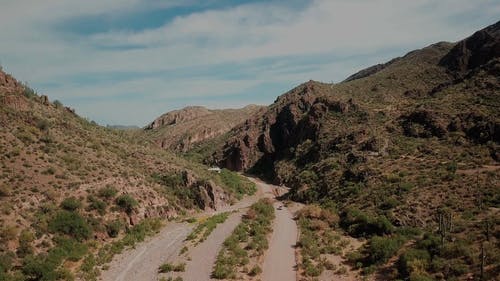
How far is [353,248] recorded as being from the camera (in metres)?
33.0

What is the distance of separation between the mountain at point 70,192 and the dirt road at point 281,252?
41.2 feet

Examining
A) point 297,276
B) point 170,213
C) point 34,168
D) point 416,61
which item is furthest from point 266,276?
point 416,61

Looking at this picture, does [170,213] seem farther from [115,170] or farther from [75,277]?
[75,277]

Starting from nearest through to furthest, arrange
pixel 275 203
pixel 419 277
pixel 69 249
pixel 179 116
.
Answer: pixel 419 277 < pixel 69 249 < pixel 275 203 < pixel 179 116

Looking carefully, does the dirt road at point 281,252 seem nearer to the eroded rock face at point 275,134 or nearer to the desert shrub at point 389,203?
the desert shrub at point 389,203

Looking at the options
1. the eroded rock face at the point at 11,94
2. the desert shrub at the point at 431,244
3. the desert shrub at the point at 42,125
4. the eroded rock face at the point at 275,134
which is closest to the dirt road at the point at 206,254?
the desert shrub at the point at 431,244

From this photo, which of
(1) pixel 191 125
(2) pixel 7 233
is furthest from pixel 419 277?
(1) pixel 191 125

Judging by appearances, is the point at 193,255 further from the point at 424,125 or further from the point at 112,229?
the point at 424,125

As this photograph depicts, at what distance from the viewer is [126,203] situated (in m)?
41.7

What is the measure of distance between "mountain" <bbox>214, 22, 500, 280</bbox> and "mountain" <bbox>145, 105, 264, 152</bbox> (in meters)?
26.3

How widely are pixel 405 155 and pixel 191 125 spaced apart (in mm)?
103774

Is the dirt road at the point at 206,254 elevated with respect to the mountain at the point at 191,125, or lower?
lower

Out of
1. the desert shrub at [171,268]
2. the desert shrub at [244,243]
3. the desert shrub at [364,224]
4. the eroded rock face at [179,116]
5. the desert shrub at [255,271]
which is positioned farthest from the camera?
the eroded rock face at [179,116]

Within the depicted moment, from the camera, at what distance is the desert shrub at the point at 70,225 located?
34250 millimetres
